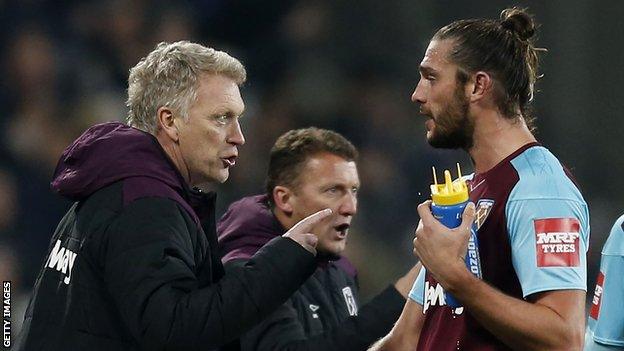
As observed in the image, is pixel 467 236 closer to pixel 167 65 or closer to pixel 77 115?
pixel 167 65

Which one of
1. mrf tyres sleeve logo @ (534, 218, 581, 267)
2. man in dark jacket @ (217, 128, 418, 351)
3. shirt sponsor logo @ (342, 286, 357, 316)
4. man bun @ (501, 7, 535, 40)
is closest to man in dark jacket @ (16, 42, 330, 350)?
mrf tyres sleeve logo @ (534, 218, 581, 267)

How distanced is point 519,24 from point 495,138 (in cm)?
30

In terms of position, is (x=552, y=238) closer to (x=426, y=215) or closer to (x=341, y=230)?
(x=426, y=215)

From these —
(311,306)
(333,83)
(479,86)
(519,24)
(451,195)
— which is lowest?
(311,306)

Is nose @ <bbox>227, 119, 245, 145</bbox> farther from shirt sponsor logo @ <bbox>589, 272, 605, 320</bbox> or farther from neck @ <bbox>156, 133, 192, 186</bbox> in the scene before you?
shirt sponsor logo @ <bbox>589, 272, 605, 320</bbox>

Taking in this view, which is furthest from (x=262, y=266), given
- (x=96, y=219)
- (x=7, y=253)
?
(x=7, y=253)

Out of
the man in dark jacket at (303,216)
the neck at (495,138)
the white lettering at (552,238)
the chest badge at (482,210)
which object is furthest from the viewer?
the man in dark jacket at (303,216)

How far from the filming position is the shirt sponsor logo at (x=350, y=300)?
3388mm

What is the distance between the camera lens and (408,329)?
2488 mm

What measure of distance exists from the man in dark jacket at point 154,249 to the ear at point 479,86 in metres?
0.49

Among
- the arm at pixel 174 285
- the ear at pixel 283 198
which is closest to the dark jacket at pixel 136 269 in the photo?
the arm at pixel 174 285

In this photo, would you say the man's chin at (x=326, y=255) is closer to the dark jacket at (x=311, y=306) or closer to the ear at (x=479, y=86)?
the dark jacket at (x=311, y=306)

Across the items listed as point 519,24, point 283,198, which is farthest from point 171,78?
point 283,198

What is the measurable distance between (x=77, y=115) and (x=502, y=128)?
287cm
